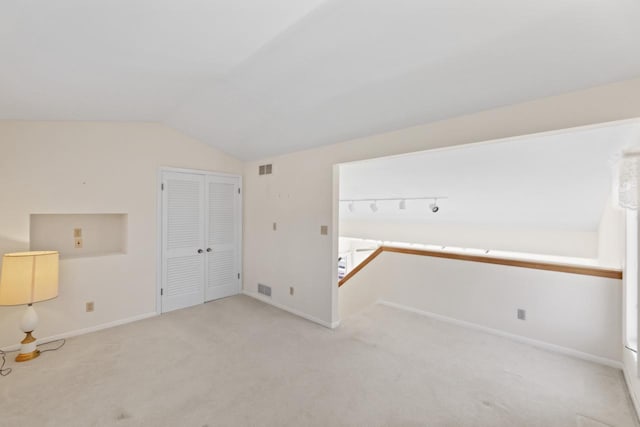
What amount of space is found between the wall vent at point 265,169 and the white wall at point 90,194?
1.03m

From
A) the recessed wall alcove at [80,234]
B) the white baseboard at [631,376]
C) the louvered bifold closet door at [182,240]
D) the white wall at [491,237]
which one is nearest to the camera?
the white baseboard at [631,376]

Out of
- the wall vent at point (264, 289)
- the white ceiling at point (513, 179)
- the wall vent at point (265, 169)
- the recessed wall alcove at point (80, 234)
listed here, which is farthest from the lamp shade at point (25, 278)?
the white ceiling at point (513, 179)

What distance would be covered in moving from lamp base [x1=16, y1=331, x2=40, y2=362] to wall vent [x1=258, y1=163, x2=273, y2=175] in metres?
3.33

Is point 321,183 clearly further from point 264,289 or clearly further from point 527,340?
point 527,340

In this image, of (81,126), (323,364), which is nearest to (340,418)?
(323,364)

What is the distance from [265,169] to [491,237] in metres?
4.19

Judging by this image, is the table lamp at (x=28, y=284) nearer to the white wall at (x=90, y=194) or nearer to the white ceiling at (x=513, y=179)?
the white wall at (x=90, y=194)

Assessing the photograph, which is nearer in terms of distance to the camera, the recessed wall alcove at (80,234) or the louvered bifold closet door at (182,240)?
the recessed wall alcove at (80,234)

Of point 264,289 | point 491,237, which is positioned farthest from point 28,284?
point 491,237

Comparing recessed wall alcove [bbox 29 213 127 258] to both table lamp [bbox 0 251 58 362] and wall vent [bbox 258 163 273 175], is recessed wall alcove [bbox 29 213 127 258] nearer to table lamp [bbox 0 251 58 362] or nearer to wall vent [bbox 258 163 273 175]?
table lamp [bbox 0 251 58 362]

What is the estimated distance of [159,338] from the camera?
320cm

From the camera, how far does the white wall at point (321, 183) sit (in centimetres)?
193

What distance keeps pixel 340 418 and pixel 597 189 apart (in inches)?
151

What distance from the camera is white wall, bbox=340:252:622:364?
279cm
